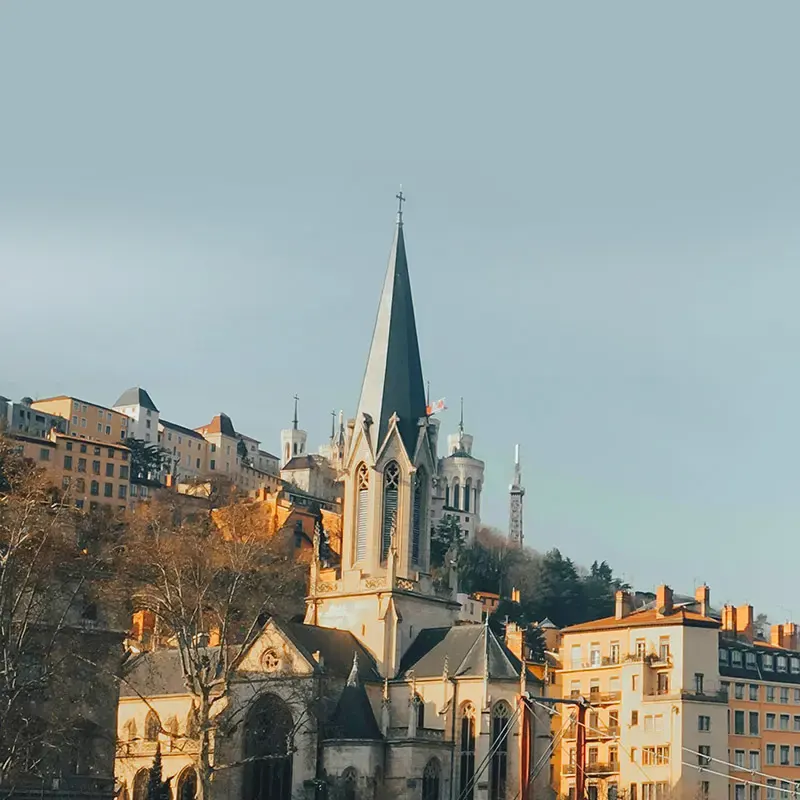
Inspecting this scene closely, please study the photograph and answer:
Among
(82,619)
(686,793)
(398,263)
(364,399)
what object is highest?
(398,263)

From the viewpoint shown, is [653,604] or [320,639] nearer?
[320,639]

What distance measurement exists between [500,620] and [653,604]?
31.3 meters

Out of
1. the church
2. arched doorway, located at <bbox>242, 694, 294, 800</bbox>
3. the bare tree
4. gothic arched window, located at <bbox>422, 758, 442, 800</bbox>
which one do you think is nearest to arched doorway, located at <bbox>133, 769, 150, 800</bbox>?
the church

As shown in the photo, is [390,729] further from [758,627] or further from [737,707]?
[758,627]

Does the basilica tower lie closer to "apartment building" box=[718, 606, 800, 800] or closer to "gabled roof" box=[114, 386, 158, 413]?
"apartment building" box=[718, 606, 800, 800]

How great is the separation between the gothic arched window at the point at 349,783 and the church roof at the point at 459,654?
5.84 meters

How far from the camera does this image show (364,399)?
83.5 meters

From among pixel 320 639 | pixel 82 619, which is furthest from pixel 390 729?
pixel 82 619

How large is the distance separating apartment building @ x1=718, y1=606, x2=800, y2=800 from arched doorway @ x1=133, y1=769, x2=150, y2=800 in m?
30.2

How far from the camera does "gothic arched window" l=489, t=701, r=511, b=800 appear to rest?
73562 mm

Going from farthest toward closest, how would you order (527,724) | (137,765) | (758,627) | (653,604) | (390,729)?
(758,627), (653,604), (137,765), (390,729), (527,724)

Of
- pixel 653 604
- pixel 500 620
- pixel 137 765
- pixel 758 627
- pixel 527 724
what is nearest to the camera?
pixel 527 724

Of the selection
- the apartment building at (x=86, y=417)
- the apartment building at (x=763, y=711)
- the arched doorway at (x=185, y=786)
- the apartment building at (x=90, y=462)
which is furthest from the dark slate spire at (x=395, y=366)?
the apartment building at (x=86, y=417)

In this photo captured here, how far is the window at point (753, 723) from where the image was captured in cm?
9062
